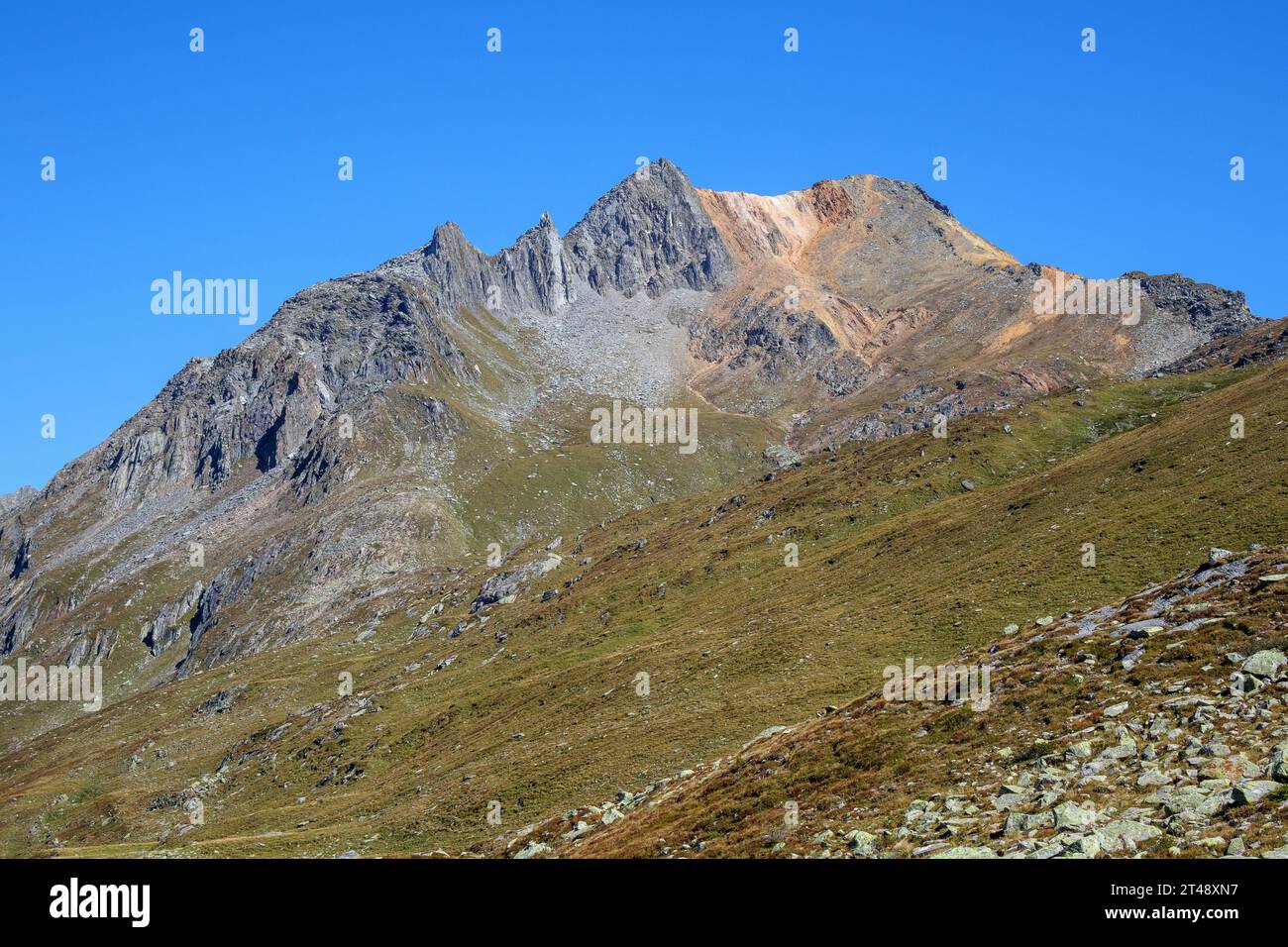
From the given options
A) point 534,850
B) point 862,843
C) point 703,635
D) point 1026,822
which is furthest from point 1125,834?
point 703,635

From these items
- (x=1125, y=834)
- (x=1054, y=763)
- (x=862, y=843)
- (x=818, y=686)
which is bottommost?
(x=862, y=843)

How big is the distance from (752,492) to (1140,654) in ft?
375

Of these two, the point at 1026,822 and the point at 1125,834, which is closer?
the point at 1125,834

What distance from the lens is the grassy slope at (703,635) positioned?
69.6 meters

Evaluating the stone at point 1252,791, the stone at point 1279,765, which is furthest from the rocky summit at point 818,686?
the stone at point 1279,765

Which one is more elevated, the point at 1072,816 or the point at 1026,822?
the point at 1072,816

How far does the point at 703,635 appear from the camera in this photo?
9444 cm

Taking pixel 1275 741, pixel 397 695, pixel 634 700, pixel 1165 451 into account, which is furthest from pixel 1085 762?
pixel 397 695

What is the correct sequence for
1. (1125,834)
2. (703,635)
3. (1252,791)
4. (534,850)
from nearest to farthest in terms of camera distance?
(1125,834) → (1252,791) → (534,850) → (703,635)

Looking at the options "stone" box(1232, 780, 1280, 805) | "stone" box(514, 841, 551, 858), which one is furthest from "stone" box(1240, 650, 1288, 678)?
"stone" box(514, 841, 551, 858)

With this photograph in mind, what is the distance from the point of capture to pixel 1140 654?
38688mm

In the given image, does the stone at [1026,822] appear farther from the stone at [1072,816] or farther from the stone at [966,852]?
the stone at [966,852]

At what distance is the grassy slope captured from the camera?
6956 centimetres

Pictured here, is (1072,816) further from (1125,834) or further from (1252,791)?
(1252,791)
